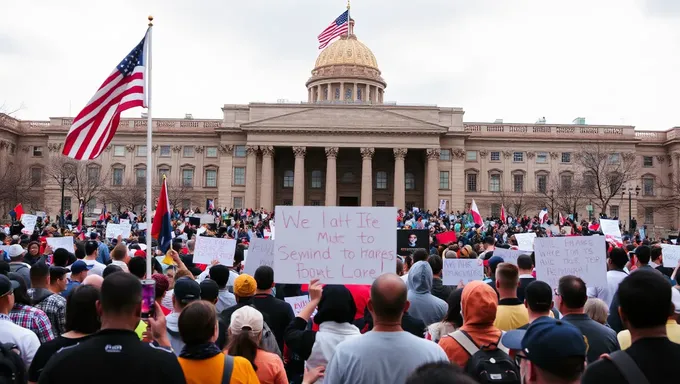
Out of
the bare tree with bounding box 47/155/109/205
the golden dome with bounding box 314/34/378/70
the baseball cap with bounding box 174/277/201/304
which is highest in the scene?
the golden dome with bounding box 314/34/378/70

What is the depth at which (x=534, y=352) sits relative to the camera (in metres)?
3.72

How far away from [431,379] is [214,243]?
33.3 ft

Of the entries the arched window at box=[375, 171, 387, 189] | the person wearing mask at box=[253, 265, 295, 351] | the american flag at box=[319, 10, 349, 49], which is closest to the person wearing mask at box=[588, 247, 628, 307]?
the person wearing mask at box=[253, 265, 295, 351]

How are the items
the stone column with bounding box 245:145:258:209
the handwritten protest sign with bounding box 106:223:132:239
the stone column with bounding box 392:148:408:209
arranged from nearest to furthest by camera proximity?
the handwritten protest sign with bounding box 106:223:132:239, the stone column with bounding box 392:148:408:209, the stone column with bounding box 245:145:258:209

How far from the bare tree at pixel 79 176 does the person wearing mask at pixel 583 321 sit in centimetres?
6655

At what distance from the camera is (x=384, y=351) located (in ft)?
14.1

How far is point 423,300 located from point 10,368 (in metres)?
4.64

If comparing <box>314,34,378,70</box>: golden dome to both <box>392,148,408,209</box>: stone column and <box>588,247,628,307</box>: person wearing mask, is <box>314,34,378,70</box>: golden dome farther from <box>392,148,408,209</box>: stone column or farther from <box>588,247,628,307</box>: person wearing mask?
<box>588,247,628,307</box>: person wearing mask

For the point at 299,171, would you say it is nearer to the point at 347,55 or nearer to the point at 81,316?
the point at 347,55

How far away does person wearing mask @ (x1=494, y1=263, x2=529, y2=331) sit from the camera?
649 centimetres

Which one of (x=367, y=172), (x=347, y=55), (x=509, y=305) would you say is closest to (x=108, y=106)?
(x=509, y=305)

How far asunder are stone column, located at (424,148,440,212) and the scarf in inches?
2459

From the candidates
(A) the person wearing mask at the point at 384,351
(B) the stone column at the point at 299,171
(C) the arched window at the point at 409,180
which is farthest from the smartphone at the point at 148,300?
(C) the arched window at the point at 409,180

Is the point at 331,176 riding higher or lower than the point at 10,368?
higher
